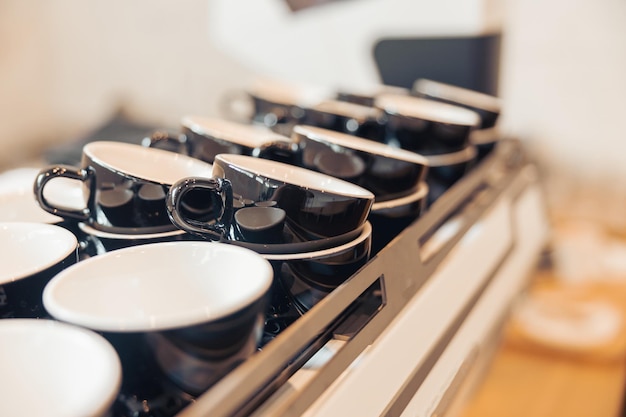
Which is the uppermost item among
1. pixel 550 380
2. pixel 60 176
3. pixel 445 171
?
pixel 60 176

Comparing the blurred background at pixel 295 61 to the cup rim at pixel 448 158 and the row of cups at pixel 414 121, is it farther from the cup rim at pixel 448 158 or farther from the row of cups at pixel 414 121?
the cup rim at pixel 448 158

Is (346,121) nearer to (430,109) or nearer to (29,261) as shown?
(430,109)

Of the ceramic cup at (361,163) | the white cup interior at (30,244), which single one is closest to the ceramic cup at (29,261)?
the white cup interior at (30,244)

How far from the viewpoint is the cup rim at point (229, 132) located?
567 mm

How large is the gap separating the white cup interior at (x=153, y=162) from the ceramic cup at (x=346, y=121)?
0.21 m

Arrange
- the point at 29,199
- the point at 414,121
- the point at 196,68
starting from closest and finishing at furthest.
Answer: the point at 29,199 < the point at 414,121 < the point at 196,68

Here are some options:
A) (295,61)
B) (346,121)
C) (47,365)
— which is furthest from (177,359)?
(295,61)

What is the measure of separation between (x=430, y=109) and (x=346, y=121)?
6.6 inches

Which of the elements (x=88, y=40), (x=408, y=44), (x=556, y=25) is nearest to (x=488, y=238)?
(x=408, y=44)

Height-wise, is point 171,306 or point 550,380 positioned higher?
point 171,306

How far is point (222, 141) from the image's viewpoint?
56 cm

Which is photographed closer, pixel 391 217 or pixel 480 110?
pixel 391 217

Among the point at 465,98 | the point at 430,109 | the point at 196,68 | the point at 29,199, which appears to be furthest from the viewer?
the point at 196,68

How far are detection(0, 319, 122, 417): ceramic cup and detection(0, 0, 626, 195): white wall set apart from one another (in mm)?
896
